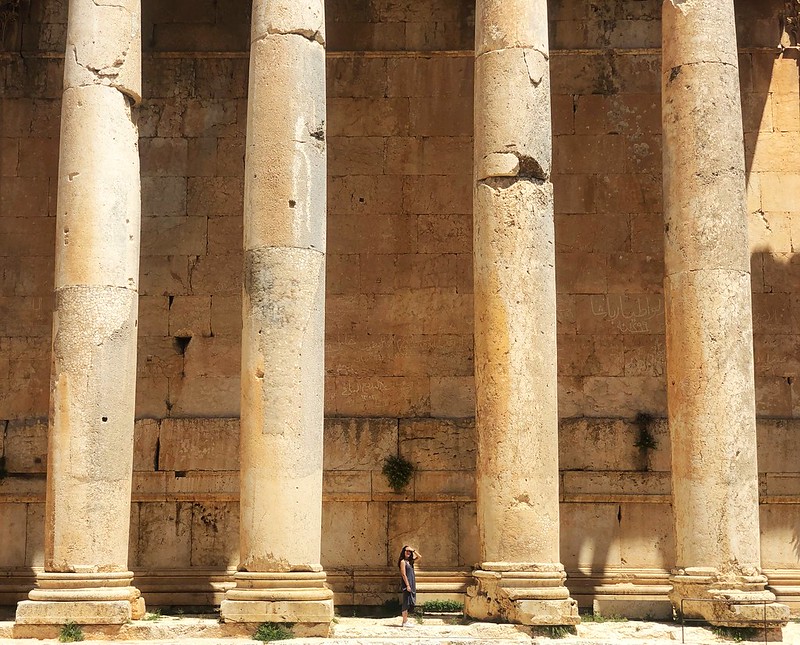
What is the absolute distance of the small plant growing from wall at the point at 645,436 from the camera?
86.9 feet

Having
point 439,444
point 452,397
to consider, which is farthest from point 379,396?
point 439,444

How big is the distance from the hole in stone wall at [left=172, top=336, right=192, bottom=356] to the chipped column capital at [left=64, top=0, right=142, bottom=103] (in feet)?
22.4

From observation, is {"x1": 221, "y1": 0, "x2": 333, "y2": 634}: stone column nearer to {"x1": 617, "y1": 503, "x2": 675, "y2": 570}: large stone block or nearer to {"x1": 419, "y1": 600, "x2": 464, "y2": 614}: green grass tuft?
{"x1": 419, "y1": 600, "x2": 464, "y2": 614}: green grass tuft

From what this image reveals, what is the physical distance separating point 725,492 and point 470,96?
11418mm

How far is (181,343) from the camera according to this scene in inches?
1073

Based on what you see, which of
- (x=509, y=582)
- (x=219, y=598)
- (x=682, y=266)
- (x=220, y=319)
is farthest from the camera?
(x=220, y=319)

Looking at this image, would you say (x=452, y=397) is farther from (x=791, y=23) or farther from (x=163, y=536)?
(x=791, y=23)

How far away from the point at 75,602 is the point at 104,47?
928 cm

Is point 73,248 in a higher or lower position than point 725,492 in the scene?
higher

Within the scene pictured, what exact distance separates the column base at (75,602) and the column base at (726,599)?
9142 mm

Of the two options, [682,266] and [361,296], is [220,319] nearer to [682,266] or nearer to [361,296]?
[361,296]

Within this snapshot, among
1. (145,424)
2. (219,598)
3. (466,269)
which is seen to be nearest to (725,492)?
(466,269)

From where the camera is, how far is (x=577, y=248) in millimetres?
27781

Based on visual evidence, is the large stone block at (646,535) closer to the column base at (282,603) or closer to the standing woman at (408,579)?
the standing woman at (408,579)
